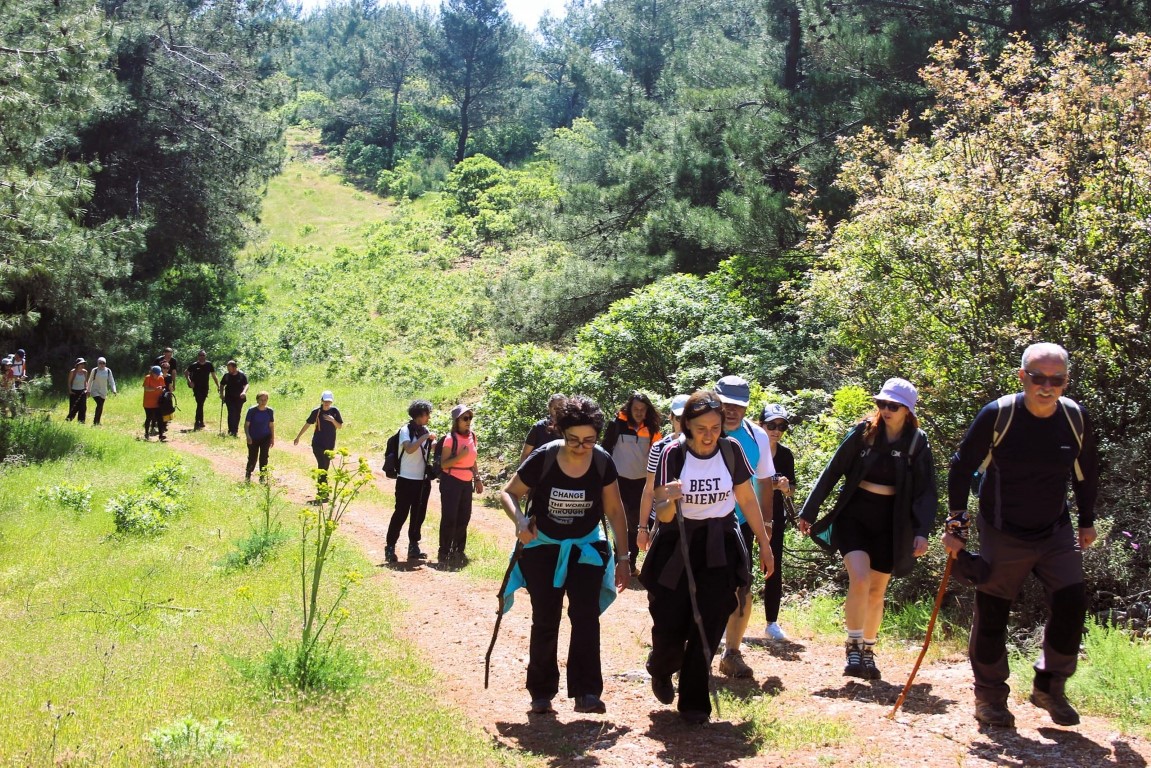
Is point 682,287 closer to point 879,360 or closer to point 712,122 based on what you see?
point 712,122

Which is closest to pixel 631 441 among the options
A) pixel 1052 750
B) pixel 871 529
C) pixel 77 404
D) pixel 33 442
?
pixel 871 529

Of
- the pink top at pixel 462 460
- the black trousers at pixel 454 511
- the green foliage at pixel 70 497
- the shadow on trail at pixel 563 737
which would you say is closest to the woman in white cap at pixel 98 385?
the green foliage at pixel 70 497

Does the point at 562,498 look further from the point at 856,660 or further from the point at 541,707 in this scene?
Result: the point at 856,660

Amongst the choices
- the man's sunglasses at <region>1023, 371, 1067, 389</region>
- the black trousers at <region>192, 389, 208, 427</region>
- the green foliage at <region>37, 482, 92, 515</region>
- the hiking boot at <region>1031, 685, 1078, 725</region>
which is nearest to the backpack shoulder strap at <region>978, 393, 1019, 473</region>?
the man's sunglasses at <region>1023, 371, 1067, 389</region>

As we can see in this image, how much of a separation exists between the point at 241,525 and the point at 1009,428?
393 inches

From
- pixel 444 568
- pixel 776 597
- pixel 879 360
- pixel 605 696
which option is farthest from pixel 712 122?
pixel 605 696

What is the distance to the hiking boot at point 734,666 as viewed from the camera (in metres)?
6.50

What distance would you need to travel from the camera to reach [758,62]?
22531 millimetres

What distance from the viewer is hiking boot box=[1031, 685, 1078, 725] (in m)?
5.18

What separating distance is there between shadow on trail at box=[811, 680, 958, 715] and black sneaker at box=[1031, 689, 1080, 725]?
1.77 feet

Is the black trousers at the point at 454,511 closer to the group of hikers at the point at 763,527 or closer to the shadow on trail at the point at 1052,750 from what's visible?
the group of hikers at the point at 763,527

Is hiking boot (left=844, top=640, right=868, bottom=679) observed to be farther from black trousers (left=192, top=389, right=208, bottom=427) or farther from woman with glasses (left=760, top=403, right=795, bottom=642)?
black trousers (left=192, top=389, right=208, bottom=427)

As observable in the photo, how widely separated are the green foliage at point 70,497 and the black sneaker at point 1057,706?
→ 12338 mm

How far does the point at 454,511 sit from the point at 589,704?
5.15 metres
